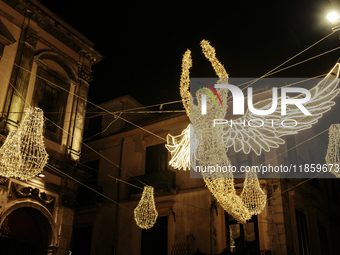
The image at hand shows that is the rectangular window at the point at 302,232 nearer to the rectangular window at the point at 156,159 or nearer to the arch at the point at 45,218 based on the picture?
the rectangular window at the point at 156,159

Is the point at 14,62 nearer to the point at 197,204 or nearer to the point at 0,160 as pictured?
the point at 0,160

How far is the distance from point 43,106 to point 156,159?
6.61m

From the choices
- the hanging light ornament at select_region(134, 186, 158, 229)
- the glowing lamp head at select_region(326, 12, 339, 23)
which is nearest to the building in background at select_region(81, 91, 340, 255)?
the hanging light ornament at select_region(134, 186, 158, 229)

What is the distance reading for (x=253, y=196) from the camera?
13047 millimetres

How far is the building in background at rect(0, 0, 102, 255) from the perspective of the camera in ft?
36.2

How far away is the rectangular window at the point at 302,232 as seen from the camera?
14734mm

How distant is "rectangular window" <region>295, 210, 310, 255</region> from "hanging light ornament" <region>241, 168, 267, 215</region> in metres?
3.00

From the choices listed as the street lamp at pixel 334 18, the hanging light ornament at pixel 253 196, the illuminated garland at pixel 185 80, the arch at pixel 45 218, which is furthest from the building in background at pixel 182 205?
the street lamp at pixel 334 18

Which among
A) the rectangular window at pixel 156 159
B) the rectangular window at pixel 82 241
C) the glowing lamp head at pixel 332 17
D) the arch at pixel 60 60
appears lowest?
the rectangular window at pixel 82 241

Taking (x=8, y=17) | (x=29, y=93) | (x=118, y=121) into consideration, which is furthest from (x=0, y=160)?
(x=118, y=121)

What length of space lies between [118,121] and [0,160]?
11.1 m

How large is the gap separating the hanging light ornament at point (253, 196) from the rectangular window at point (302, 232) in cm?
300

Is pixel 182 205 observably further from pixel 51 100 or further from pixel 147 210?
pixel 51 100

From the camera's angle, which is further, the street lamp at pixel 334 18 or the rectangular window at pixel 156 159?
the rectangular window at pixel 156 159
